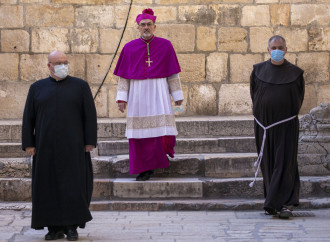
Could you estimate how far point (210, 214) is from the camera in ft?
25.7

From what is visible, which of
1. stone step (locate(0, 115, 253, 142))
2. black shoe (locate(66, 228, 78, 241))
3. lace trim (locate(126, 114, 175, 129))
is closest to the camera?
black shoe (locate(66, 228, 78, 241))

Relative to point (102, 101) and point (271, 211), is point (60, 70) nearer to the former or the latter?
point (271, 211)

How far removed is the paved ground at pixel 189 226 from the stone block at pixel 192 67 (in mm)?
3472

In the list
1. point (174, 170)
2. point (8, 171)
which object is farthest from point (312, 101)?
point (8, 171)

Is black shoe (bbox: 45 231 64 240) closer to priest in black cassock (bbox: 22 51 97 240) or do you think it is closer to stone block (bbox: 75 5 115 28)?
priest in black cassock (bbox: 22 51 97 240)

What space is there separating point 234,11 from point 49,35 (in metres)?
2.68

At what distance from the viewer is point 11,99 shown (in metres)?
11.0

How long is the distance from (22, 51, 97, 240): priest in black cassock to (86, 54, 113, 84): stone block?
4.25 meters

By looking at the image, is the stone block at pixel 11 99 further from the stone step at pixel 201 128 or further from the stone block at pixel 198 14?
the stone block at pixel 198 14

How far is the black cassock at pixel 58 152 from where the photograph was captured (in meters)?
6.64

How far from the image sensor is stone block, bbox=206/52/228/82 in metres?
11.1

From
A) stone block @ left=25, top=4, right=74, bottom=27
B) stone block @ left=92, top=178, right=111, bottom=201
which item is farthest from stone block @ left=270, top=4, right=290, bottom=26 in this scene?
stone block @ left=92, top=178, right=111, bottom=201

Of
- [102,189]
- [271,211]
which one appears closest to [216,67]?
[102,189]

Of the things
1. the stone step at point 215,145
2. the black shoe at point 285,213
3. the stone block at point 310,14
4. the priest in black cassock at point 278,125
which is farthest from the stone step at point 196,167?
the stone block at point 310,14
